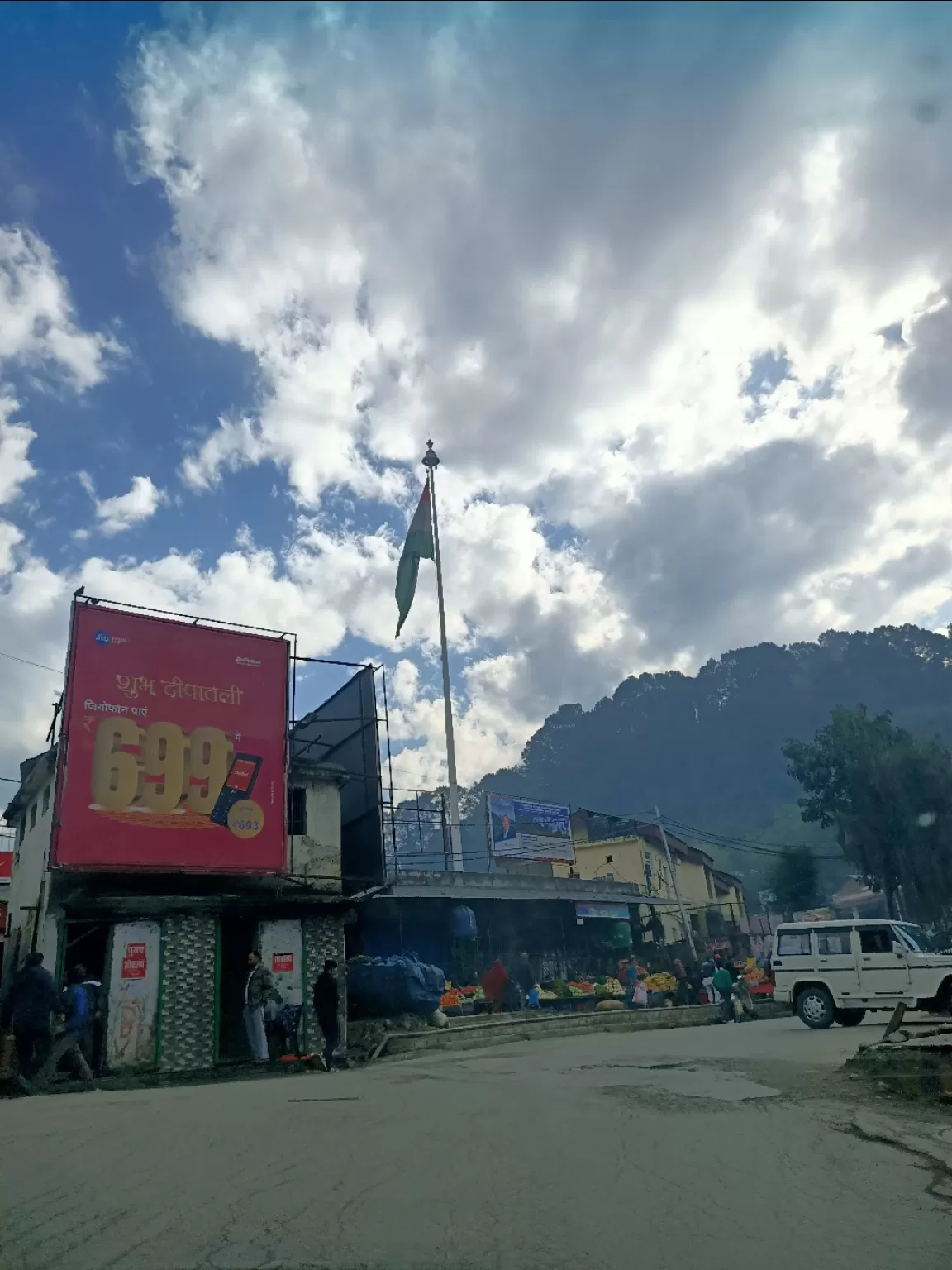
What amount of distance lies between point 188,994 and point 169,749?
4.60 m

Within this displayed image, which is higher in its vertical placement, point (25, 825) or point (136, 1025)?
point (25, 825)

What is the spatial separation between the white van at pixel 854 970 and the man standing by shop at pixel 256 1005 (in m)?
9.72

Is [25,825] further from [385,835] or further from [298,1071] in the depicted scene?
[298,1071]

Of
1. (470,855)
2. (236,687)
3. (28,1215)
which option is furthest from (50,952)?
(470,855)

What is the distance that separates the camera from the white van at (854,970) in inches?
629

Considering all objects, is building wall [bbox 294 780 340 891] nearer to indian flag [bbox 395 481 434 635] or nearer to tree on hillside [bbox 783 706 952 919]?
indian flag [bbox 395 481 434 635]

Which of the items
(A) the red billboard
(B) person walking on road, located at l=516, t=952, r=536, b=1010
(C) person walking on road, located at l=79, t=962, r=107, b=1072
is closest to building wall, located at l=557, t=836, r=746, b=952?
(B) person walking on road, located at l=516, t=952, r=536, b=1010

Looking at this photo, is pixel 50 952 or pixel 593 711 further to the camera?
pixel 593 711

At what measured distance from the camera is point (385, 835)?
21.2 m

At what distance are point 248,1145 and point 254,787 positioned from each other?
40.7ft

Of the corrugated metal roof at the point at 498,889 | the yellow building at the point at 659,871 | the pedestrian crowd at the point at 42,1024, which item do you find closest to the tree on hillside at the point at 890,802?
the yellow building at the point at 659,871

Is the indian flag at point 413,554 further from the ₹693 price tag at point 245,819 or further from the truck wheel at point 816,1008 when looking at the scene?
the truck wheel at point 816,1008

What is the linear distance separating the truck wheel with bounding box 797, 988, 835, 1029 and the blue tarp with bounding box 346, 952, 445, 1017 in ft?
24.2

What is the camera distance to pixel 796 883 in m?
57.4
